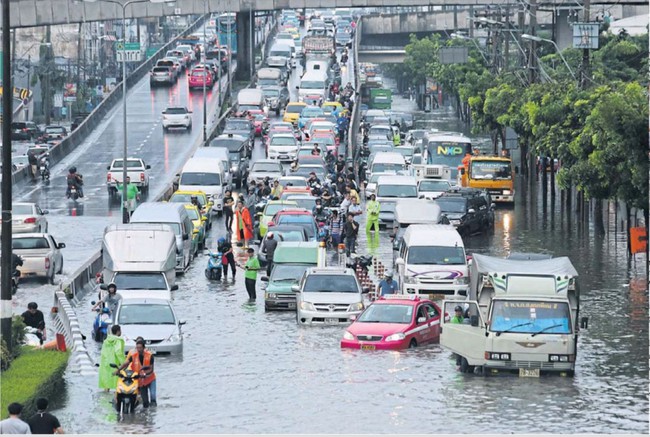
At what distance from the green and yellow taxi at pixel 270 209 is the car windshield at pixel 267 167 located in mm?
15004

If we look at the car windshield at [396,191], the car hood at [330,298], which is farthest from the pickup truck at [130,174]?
the car hood at [330,298]

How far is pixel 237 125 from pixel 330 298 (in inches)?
2069

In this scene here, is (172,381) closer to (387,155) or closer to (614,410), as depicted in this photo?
(614,410)

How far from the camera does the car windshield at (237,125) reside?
93812mm

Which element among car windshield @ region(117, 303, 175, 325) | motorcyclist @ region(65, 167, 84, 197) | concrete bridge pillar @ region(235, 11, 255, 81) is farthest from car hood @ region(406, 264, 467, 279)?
concrete bridge pillar @ region(235, 11, 255, 81)

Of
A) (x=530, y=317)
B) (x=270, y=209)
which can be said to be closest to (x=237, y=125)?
(x=270, y=209)

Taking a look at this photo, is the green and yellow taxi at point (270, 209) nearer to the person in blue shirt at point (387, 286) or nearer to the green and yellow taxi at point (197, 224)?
the green and yellow taxi at point (197, 224)

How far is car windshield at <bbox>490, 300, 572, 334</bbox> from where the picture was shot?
3409 cm

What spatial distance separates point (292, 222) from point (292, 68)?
290ft

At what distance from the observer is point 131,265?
46.2 m

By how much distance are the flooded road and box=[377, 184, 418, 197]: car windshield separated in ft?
62.3

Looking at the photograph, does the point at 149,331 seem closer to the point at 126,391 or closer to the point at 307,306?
the point at 307,306

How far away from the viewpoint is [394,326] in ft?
Answer: 125

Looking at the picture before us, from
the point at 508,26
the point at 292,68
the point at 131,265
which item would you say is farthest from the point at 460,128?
the point at 131,265
